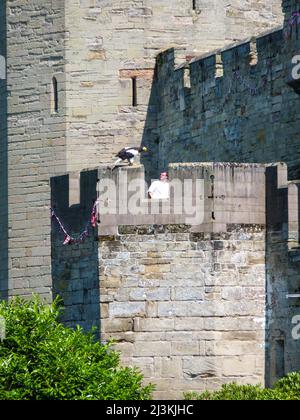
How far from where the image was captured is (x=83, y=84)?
55.6 m

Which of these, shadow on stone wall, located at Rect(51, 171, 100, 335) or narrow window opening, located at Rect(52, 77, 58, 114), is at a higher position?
narrow window opening, located at Rect(52, 77, 58, 114)

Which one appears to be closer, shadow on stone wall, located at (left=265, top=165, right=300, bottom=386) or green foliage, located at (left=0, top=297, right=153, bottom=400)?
green foliage, located at (left=0, top=297, right=153, bottom=400)

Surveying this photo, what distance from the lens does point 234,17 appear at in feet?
184

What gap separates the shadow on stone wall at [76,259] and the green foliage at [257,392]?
2149 millimetres

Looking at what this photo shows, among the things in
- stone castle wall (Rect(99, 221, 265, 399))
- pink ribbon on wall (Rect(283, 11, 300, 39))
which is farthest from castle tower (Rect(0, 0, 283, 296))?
stone castle wall (Rect(99, 221, 265, 399))

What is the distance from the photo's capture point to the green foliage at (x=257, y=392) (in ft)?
136

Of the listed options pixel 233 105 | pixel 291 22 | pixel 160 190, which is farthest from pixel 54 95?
pixel 160 190

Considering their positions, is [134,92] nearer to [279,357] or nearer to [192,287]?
[192,287]

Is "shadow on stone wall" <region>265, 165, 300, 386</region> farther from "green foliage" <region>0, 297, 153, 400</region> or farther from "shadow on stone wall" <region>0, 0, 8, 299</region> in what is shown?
"shadow on stone wall" <region>0, 0, 8, 299</region>

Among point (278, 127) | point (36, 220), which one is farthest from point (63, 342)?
point (36, 220)

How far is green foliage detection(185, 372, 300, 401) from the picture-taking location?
41.4m

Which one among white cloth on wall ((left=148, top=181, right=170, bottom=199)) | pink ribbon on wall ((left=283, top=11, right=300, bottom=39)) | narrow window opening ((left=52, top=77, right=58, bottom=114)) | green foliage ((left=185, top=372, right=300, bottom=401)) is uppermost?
pink ribbon on wall ((left=283, top=11, right=300, bottom=39))

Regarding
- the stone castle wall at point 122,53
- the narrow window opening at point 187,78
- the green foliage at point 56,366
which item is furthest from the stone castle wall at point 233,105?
the green foliage at point 56,366

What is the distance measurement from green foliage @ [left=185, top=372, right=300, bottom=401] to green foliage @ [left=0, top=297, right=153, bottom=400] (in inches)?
36.4
